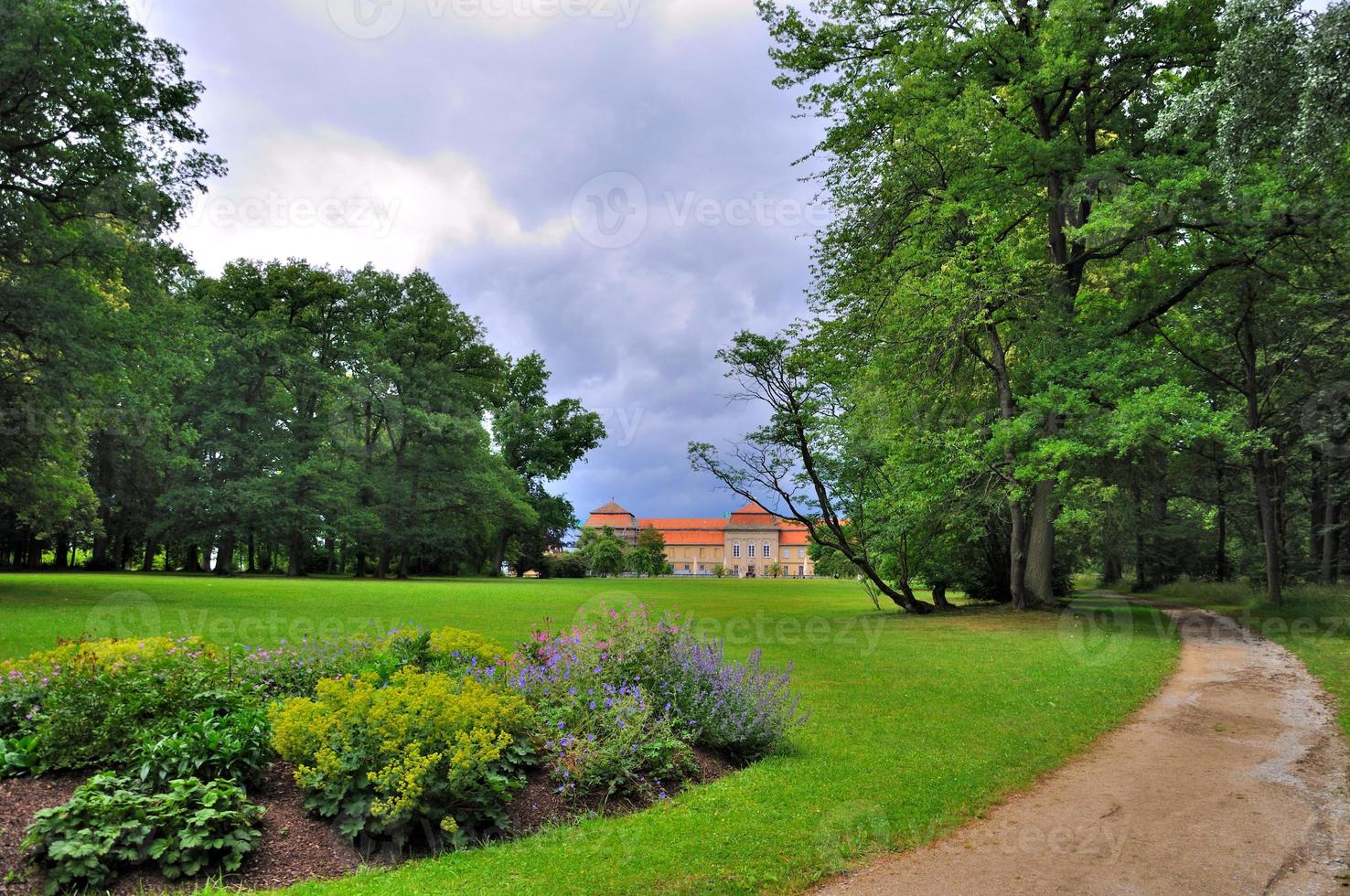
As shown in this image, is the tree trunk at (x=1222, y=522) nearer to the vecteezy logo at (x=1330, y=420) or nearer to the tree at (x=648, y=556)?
the vecteezy logo at (x=1330, y=420)

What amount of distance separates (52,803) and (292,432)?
42.9 metres

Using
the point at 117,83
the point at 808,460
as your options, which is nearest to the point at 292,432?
the point at 117,83

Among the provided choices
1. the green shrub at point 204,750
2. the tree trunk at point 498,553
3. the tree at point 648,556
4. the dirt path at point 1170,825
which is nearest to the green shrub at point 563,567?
the tree trunk at point 498,553

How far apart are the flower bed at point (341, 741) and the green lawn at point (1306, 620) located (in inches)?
298

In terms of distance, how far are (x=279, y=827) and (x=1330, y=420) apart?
26745 millimetres

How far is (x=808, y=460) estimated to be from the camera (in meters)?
22.2

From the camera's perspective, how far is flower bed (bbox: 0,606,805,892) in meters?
4.03

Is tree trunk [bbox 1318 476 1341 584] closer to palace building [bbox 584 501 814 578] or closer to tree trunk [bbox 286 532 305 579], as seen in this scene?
tree trunk [bbox 286 532 305 579]

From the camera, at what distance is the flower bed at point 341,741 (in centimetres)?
403

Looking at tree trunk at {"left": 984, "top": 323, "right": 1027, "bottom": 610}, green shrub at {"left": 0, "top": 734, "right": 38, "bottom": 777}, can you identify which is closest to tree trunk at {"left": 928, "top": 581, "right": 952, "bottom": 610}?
tree trunk at {"left": 984, "top": 323, "right": 1027, "bottom": 610}

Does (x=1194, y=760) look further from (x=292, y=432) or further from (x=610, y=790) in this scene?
(x=292, y=432)

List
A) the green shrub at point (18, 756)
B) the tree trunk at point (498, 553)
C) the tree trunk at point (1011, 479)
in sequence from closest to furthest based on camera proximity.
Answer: the green shrub at point (18, 756) < the tree trunk at point (1011, 479) < the tree trunk at point (498, 553)

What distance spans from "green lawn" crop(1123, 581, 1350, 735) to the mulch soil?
8.34 meters

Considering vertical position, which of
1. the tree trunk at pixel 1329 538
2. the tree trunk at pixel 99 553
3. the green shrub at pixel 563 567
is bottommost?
the green shrub at pixel 563 567
